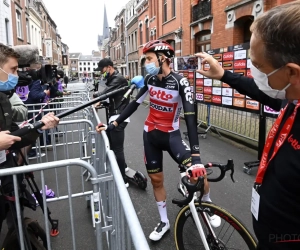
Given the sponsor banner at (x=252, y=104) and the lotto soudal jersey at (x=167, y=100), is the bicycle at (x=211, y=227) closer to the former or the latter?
the lotto soudal jersey at (x=167, y=100)

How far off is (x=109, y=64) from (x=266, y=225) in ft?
13.1

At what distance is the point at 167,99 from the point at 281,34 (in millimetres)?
1897

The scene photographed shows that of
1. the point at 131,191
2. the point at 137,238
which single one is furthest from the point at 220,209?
the point at 131,191

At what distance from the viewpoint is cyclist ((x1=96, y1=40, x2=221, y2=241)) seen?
110 inches

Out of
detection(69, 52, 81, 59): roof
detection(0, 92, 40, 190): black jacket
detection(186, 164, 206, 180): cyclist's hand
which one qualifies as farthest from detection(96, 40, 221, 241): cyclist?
detection(69, 52, 81, 59): roof

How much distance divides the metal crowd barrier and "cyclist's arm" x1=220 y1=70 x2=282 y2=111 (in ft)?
A: 3.12

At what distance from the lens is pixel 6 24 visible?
19.6 meters

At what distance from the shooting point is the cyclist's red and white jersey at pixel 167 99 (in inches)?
110

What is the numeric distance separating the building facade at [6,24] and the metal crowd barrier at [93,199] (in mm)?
14396

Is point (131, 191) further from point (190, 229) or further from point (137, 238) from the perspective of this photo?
point (137, 238)

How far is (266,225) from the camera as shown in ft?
4.17

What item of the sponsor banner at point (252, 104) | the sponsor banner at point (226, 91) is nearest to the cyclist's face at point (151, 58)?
the sponsor banner at point (252, 104)

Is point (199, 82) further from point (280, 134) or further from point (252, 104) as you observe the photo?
point (280, 134)

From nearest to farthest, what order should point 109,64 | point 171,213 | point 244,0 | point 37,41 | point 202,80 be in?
point 171,213 → point 109,64 → point 202,80 → point 244,0 → point 37,41
